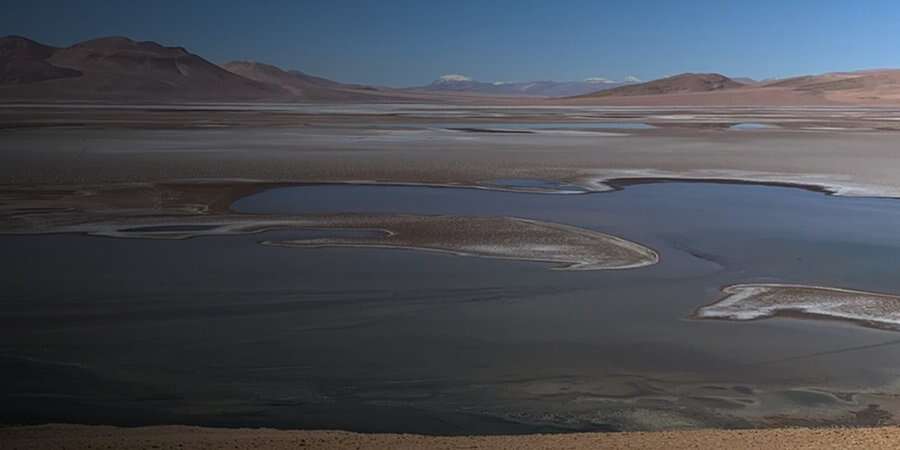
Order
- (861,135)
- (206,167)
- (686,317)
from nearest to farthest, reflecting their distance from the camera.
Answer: (686,317), (206,167), (861,135)

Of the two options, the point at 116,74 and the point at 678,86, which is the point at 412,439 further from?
the point at 678,86

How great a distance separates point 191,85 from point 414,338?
122 meters

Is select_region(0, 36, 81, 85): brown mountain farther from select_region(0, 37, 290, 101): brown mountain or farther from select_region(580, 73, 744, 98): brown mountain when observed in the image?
select_region(580, 73, 744, 98): brown mountain

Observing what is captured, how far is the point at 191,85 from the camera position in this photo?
125 meters

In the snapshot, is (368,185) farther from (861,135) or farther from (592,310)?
(861,135)

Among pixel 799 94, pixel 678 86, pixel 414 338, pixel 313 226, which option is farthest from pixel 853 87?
pixel 414 338

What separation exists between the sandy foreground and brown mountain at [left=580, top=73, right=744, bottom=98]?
13535 centimetres

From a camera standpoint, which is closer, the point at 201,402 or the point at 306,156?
the point at 201,402

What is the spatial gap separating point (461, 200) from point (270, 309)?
7.53 metres

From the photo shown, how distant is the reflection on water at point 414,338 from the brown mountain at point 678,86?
428ft

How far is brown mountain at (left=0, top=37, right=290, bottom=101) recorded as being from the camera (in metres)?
100

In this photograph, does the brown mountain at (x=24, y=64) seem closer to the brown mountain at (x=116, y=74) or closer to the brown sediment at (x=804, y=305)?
the brown mountain at (x=116, y=74)

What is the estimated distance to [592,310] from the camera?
840cm

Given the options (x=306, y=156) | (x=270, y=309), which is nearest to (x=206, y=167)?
(x=306, y=156)
